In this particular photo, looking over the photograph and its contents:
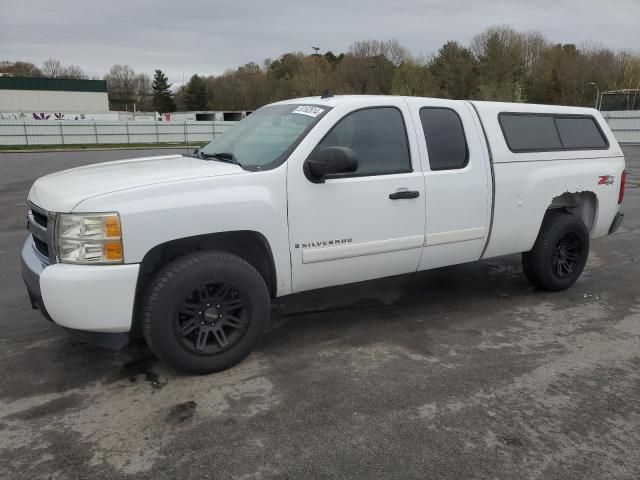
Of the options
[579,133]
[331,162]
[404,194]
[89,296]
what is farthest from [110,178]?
[579,133]

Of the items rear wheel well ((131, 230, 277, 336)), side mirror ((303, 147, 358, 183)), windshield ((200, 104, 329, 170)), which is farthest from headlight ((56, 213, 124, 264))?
side mirror ((303, 147, 358, 183))

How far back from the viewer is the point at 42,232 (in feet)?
11.4

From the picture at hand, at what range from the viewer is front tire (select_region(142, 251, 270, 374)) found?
11.0ft

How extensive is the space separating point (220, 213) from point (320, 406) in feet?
4.40

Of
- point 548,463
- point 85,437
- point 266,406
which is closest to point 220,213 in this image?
point 266,406

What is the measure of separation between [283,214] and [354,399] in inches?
50.9

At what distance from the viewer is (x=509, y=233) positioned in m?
4.89

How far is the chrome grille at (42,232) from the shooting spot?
3.28 metres

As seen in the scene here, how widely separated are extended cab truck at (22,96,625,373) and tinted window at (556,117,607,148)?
0.14 feet

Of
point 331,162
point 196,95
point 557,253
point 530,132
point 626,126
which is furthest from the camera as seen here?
point 196,95

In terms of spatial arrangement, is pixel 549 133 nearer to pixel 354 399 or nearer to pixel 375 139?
pixel 375 139

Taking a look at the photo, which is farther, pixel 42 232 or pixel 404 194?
pixel 404 194

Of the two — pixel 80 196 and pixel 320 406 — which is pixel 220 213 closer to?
pixel 80 196

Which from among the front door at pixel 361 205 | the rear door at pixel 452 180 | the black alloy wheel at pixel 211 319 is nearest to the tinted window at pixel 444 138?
the rear door at pixel 452 180
